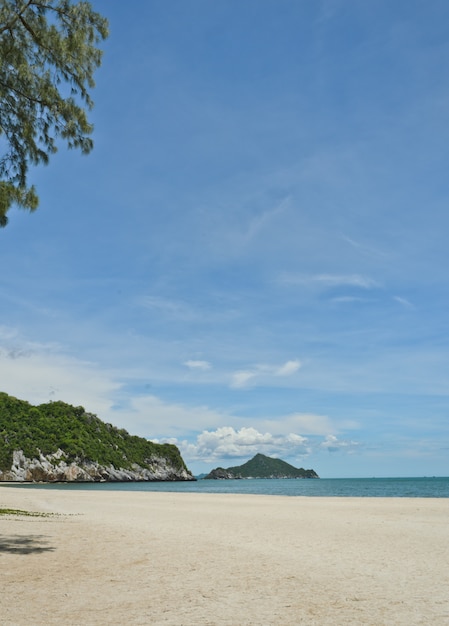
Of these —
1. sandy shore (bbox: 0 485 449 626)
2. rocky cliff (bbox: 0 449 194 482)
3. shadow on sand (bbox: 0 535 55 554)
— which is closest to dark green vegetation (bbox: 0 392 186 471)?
rocky cliff (bbox: 0 449 194 482)

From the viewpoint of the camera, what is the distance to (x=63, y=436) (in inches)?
5094

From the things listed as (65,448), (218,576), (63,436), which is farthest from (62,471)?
(218,576)

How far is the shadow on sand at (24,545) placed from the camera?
→ 38.2 ft

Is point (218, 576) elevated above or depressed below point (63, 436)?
below

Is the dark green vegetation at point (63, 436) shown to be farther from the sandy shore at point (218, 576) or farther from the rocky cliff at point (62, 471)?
the sandy shore at point (218, 576)

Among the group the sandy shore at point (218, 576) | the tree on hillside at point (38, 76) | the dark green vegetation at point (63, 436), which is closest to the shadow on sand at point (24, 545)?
the sandy shore at point (218, 576)

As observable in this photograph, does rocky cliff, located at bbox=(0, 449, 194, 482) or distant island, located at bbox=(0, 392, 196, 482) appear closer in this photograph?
rocky cliff, located at bbox=(0, 449, 194, 482)

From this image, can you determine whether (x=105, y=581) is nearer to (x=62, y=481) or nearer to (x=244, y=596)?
(x=244, y=596)

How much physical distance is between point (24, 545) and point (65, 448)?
12179 centimetres

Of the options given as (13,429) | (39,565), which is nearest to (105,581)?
(39,565)

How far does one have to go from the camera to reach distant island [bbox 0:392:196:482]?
111 m

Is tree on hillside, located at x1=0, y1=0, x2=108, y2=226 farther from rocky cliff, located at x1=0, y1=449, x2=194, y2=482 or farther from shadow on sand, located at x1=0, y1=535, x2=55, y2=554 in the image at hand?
rocky cliff, located at x1=0, y1=449, x2=194, y2=482

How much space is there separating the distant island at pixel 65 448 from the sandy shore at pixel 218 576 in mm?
103422

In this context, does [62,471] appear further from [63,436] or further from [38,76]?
[38,76]
